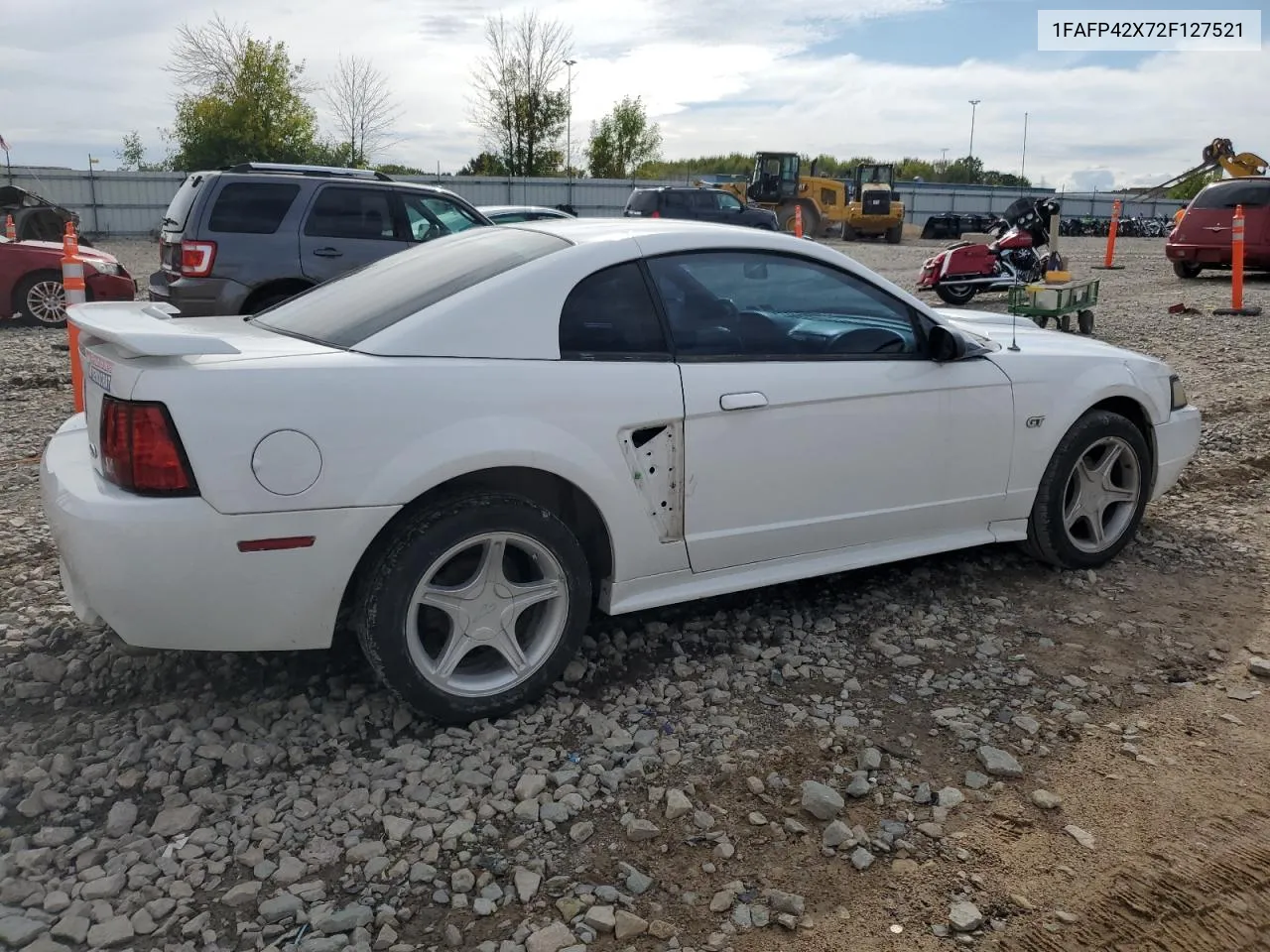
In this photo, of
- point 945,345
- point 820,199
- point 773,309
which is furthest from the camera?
point 820,199

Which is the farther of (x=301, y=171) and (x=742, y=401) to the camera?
(x=301, y=171)

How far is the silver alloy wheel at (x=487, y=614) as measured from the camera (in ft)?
10.7

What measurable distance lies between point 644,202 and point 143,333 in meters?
21.4

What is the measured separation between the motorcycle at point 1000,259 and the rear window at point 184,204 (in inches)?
362

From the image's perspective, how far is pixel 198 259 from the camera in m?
8.98

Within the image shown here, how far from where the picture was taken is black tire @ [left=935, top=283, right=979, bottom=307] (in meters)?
14.1

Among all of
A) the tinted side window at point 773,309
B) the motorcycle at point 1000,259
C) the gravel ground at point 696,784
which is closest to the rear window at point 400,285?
the tinted side window at point 773,309

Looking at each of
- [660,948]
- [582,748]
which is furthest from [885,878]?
[582,748]

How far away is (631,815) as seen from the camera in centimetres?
292

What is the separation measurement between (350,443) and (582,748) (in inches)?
45.3

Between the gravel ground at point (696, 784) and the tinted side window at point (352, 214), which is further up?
the tinted side window at point (352, 214)

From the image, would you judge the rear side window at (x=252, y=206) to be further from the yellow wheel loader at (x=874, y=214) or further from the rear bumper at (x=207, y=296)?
the yellow wheel loader at (x=874, y=214)

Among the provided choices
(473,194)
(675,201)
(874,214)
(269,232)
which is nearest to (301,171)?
(269,232)

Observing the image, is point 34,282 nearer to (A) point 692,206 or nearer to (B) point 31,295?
(B) point 31,295
